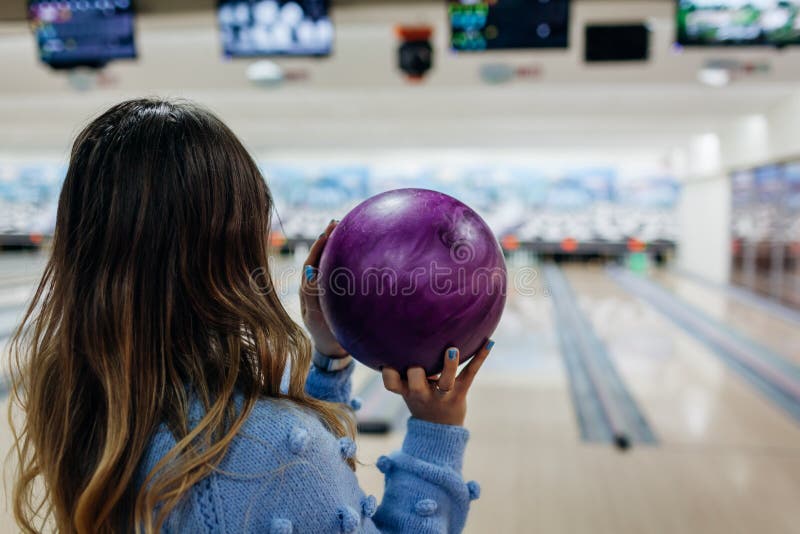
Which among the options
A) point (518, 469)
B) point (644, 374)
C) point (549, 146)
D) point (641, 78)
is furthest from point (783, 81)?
point (549, 146)

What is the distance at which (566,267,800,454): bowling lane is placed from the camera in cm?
339

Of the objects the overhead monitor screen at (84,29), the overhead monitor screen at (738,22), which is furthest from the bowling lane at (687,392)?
the overhead monitor screen at (84,29)

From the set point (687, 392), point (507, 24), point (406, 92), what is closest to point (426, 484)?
point (507, 24)

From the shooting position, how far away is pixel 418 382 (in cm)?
91

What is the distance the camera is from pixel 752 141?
7.55m

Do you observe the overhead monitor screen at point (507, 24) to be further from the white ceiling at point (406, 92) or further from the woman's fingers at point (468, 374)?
the woman's fingers at point (468, 374)

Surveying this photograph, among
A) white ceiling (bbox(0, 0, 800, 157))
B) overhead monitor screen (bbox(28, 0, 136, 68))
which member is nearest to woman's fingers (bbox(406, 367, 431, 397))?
A: white ceiling (bbox(0, 0, 800, 157))

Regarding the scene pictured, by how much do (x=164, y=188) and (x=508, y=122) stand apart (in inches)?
302

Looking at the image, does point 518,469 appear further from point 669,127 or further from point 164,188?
point 669,127

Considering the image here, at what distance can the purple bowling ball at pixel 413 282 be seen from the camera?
35.7 inches

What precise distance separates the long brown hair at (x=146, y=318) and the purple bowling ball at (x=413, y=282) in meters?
0.17

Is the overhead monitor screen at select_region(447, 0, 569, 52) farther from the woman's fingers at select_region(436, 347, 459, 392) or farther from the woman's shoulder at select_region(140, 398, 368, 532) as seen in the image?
the woman's shoulder at select_region(140, 398, 368, 532)

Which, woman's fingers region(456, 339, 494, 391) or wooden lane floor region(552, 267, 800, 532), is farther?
wooden lane floor region(552, 267, 800, 532)

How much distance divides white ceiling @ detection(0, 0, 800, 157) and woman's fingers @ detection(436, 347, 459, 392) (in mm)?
2834
